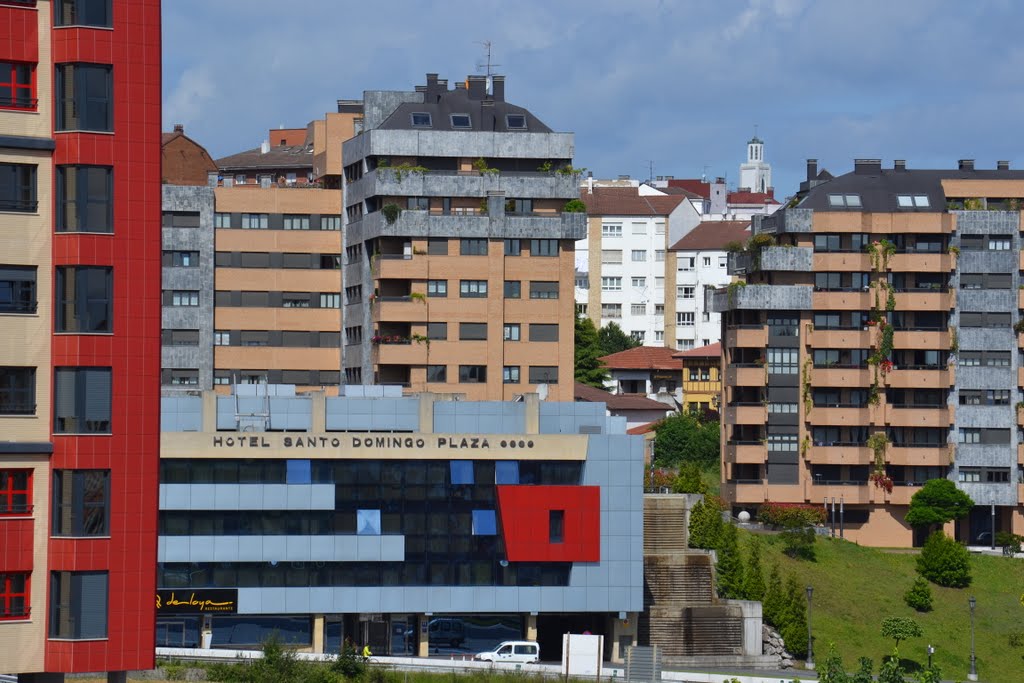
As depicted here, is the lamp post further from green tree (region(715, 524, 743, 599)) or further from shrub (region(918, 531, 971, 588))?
shrub (region(918, 531, 971, 588))

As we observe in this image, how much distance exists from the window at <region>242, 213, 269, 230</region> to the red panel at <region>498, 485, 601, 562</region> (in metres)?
41.7

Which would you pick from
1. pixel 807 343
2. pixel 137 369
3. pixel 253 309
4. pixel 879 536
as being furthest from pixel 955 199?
pixel 137 369

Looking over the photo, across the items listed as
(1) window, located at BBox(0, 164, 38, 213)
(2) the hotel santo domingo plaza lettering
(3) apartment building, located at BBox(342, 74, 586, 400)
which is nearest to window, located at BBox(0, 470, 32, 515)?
(1) window, located at BBox(0, 164, 38, 213)

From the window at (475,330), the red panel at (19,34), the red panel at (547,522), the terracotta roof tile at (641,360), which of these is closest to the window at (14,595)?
the red panel at (19,34)

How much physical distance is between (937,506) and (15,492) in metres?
101

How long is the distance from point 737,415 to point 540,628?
3280cm

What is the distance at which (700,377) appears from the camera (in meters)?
184

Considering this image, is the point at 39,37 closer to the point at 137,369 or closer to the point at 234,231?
the point at 137,369

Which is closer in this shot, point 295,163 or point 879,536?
point 879,536

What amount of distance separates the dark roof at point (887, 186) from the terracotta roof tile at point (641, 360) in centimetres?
4989

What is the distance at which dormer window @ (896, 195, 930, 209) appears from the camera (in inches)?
5285

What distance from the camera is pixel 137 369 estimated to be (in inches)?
1378

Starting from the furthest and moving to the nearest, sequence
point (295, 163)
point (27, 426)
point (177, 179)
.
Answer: point (295, 163)
point (177, 179)
point (27, 426)

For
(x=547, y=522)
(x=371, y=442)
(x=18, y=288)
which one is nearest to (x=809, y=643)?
(x=547, y=522)
